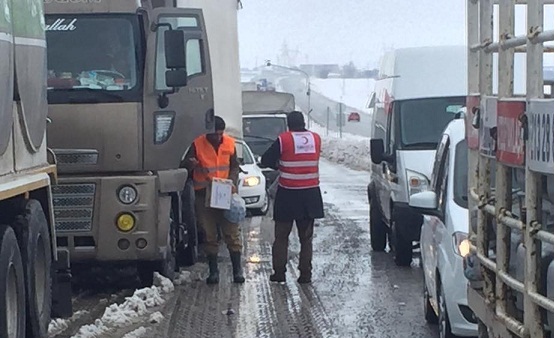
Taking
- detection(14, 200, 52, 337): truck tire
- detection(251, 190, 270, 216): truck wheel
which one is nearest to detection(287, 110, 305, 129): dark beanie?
detection(14, 200, 52, 337): truck tire

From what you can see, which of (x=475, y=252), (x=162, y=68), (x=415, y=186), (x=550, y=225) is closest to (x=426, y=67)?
(x=415, y=186)

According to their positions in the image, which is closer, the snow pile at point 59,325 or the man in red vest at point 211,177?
the snow pile at point 59,325

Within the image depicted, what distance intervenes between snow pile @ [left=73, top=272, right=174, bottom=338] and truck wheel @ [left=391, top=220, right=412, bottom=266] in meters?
3.05

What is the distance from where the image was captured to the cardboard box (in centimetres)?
1257

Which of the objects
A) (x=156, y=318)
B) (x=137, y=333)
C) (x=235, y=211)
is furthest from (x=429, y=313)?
(x=235, y=211)

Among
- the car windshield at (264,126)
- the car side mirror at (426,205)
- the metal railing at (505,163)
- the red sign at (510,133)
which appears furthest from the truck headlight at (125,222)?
the car windshield at (264,126)

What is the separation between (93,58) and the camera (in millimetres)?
11703

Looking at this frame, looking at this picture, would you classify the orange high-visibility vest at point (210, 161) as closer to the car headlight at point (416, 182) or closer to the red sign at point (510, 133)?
the car headlight at point (416, 182)

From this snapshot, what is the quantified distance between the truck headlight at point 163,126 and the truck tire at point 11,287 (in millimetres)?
4413

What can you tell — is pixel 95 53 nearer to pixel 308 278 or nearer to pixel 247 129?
pixel 308 278

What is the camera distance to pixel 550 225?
5277 millimetres

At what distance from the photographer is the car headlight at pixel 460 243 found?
28.3 ft

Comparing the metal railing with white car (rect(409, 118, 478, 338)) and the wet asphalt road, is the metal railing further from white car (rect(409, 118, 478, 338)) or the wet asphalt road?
the wet asphalt road

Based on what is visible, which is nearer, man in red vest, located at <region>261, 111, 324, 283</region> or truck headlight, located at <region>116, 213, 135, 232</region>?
truck headlight, located at <region>116, 213, 135, 232</region>
